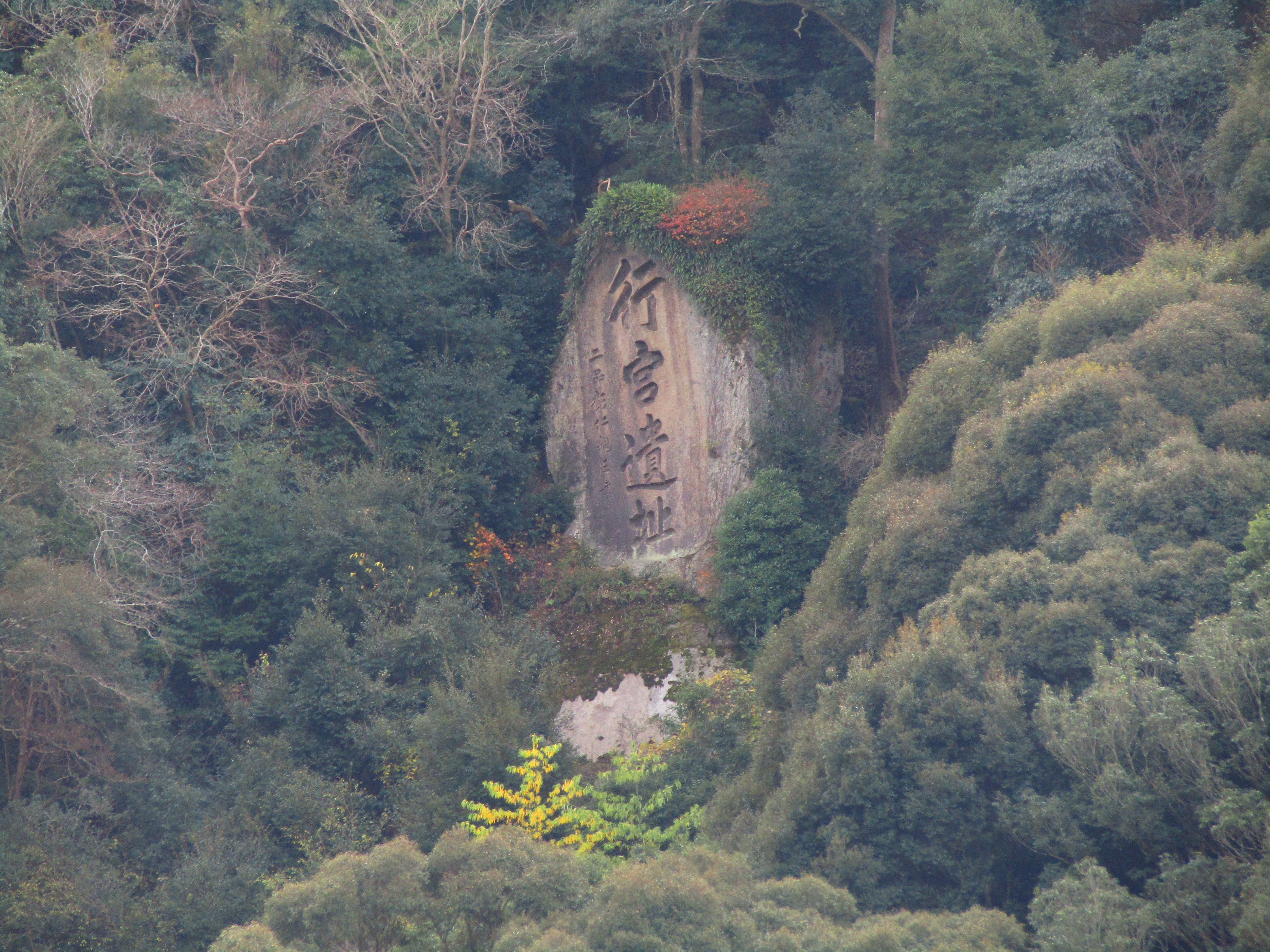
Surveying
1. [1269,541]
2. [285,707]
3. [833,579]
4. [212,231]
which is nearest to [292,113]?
[212,231]

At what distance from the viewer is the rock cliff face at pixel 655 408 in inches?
645

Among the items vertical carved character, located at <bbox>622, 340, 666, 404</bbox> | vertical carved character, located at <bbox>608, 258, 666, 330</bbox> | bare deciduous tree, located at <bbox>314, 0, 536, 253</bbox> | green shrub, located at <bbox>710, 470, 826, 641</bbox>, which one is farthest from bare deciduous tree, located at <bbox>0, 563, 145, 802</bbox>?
bare deciduous tree, located at <bbox>314, 0, 536, 253</bbox>

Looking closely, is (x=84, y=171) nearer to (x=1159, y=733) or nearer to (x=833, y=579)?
(x=833, y=579)

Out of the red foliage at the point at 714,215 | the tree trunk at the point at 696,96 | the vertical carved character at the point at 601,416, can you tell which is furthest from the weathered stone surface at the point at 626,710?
the tree trunk at the point at 696,96

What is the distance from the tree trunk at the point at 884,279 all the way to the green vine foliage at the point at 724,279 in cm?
121

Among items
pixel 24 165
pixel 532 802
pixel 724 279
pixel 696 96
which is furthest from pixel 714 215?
pixel 24 165

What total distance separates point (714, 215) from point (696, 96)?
3.25 meters

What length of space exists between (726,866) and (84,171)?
14.5 meters

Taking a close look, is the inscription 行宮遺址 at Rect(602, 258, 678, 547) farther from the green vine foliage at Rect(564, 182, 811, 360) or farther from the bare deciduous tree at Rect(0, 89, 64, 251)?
the bare deciduous tree at Rect(0, 89, 64, 251)

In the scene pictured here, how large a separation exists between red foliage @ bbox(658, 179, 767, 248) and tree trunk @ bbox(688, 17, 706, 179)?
5.62 feet

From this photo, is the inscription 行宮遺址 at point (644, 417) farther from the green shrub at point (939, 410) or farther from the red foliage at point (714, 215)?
the green shrub at point (939, 410)

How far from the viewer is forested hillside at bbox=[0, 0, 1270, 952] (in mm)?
8438

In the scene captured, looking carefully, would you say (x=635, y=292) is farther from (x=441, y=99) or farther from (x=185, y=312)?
(x=185, y=312)

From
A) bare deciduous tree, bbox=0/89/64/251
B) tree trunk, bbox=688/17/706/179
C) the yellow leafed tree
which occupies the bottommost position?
the yellow leafed tree
